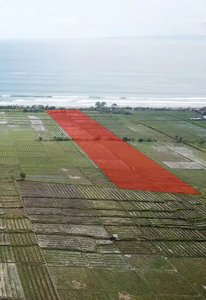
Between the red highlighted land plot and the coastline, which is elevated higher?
the coastline

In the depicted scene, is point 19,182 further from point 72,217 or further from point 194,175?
point 194,175

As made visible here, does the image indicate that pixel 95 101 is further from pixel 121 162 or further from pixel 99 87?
pixel 121 162

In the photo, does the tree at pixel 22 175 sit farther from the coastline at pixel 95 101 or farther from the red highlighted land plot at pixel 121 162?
the coastline at pixel 95 101

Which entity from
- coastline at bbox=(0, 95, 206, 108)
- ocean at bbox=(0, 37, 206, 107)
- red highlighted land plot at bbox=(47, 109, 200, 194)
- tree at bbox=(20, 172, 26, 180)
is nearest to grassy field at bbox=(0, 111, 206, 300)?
tree at bbox=(20, 172, 26, 180)

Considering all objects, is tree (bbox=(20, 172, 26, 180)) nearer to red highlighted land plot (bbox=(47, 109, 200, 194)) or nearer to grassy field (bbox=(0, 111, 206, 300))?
grassy field (bbox=(0, 111, 206, 300))

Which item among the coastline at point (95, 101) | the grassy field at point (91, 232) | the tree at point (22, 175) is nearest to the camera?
the grassy field at point (91, 232)

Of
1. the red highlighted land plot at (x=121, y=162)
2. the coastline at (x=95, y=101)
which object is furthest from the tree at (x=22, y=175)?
the coastline at (x=95, y=101)

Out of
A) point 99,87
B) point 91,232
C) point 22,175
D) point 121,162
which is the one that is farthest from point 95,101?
point 91,232

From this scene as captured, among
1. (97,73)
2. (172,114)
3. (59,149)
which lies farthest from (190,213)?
(97,73)
